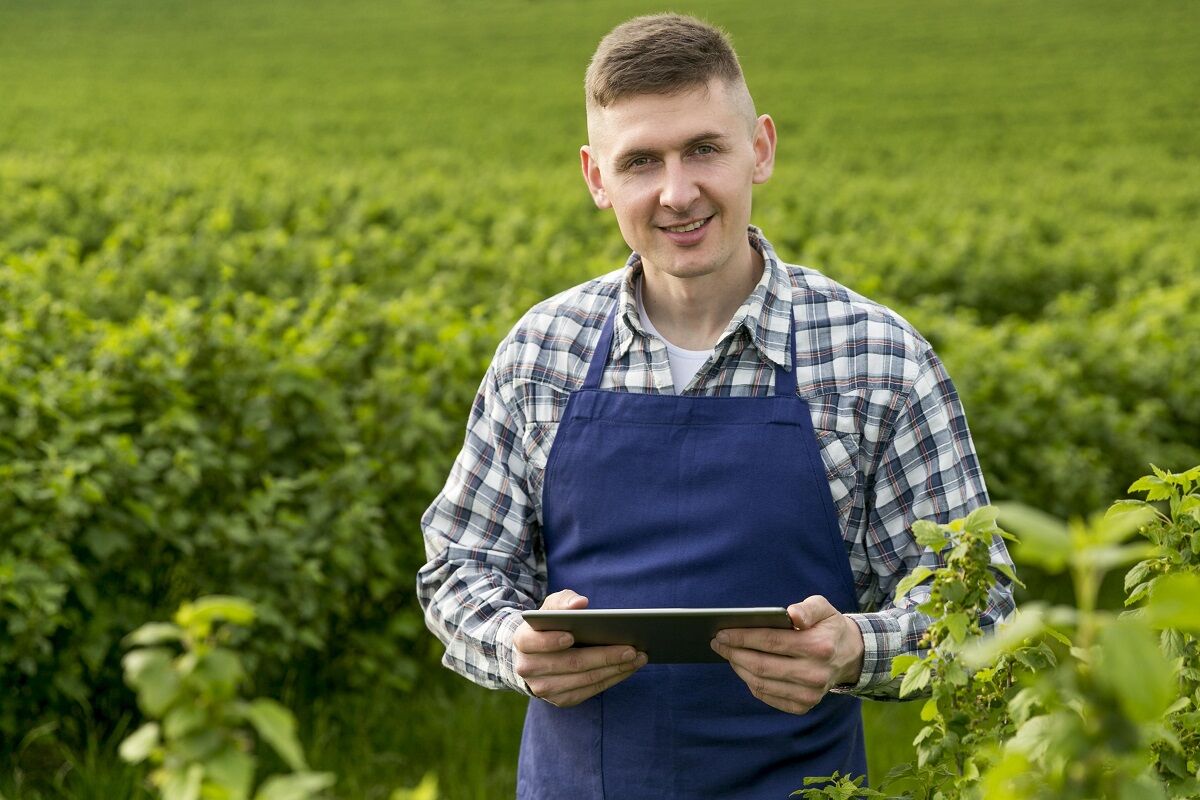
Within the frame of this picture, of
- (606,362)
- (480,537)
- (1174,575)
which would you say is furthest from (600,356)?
(1174,575)

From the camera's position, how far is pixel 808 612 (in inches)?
73.1

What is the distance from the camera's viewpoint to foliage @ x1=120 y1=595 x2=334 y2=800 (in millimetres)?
816

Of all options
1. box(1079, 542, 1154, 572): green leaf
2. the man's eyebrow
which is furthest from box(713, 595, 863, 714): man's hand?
box(1079, 542, 1154, 572): green leaf

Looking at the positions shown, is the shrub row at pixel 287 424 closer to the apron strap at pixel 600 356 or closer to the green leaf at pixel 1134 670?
the apron strap at pixel 600 356

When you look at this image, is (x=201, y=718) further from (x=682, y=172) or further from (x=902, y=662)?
(x=682, y=172)

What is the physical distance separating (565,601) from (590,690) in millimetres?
147

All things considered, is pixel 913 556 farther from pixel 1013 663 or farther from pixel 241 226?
pixel 241 226

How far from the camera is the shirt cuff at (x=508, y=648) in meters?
2.08

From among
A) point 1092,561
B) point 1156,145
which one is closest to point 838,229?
point 1092,561

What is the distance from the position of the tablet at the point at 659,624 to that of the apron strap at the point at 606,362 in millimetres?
460

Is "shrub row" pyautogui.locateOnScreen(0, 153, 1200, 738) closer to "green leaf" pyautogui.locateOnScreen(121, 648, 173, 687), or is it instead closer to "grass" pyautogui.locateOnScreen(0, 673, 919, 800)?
"grass" pyautogui.locateOnScreen(0, 673, 919, 800)


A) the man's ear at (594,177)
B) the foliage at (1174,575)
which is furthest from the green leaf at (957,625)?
the man's ear at (594,177)

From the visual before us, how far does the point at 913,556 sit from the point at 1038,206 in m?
13.3

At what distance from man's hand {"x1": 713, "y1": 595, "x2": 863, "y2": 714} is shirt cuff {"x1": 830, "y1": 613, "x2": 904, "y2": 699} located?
1.8 inches
